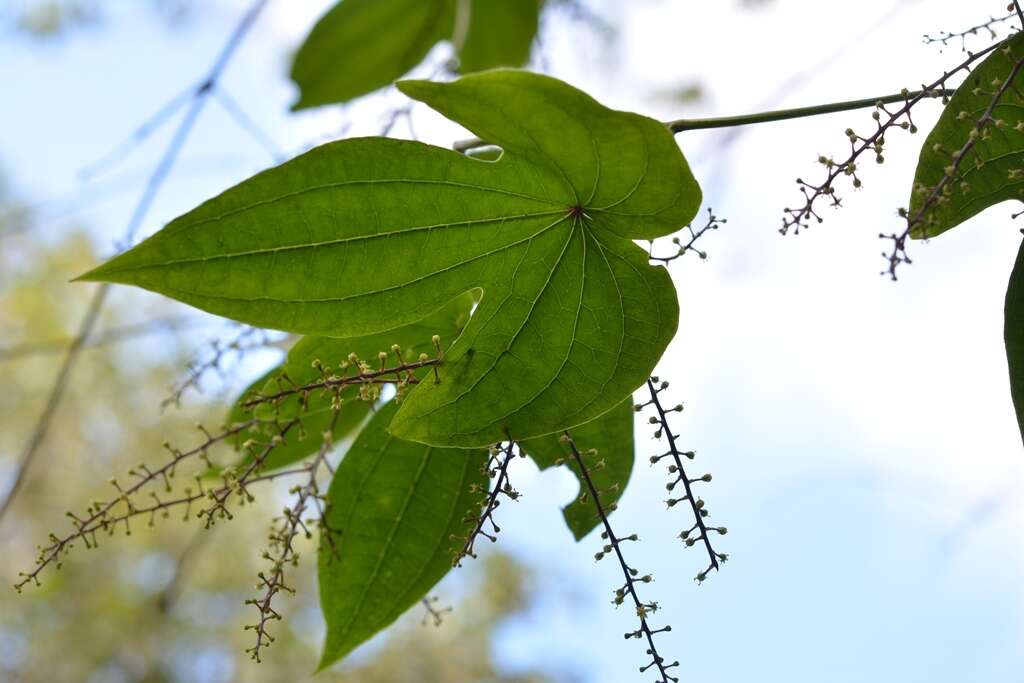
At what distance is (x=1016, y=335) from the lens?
3.00 ft

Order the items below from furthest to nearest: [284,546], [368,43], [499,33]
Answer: [499,33], [368,43], [284,546]

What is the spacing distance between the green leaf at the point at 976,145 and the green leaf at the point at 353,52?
4.37ft

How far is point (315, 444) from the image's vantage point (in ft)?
4.39

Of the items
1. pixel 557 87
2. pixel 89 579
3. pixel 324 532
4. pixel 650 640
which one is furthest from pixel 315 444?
pixel 89 579

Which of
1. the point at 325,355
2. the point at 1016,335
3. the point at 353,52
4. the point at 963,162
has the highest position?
the point at 353,52

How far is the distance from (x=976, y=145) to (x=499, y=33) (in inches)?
56.5

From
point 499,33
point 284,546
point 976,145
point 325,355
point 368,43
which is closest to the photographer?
point 976,145

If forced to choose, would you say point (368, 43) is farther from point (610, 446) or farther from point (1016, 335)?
point (1016, 335)

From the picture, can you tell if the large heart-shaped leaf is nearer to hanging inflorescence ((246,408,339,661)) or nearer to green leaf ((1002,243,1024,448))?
hanging inflorescence ((246,408,339,661))

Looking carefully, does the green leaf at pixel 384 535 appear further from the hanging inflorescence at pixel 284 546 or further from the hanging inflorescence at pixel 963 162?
the hanging inflorescence at pixel 963 162

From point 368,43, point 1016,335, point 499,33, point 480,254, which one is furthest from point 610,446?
point 499,33

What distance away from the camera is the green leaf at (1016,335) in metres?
0.91

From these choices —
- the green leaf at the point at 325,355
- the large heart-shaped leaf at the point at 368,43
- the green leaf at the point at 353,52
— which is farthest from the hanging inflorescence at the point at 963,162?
the green leaf at the point at 353,52

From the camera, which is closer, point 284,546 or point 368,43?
point 284,546
